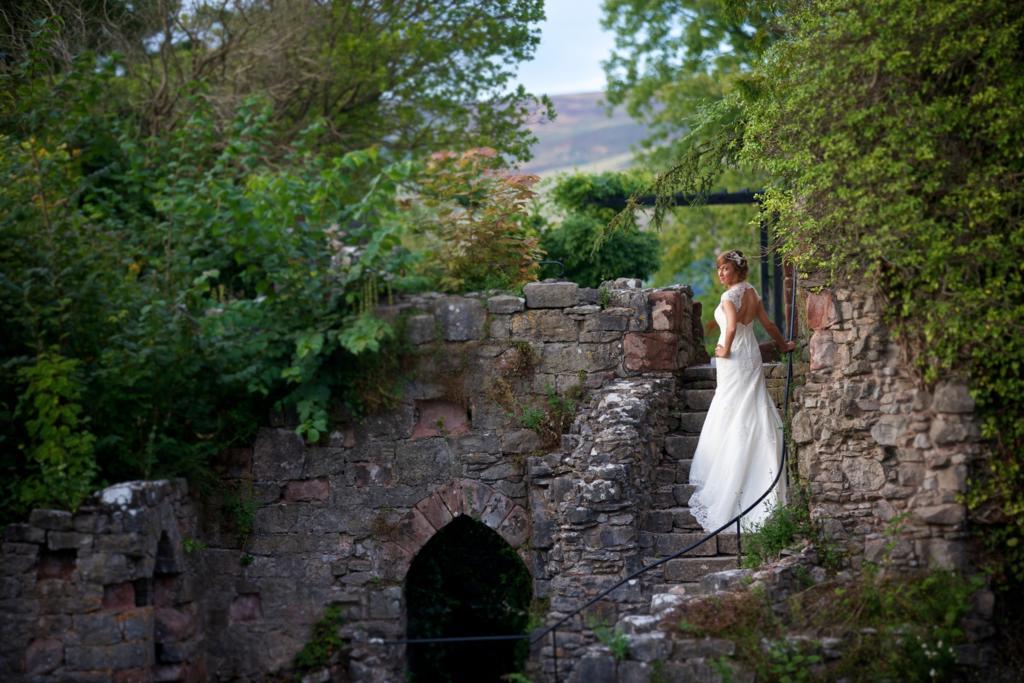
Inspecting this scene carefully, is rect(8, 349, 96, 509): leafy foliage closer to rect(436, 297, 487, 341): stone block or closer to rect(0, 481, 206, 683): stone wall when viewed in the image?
rect(0, 481, 206, 683): stone wall

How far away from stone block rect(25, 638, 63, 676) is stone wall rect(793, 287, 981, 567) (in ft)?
17.9

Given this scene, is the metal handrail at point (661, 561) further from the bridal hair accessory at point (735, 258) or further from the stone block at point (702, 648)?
the stone block at point (702, 648)

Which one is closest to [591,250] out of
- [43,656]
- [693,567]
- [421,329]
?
[421,329]

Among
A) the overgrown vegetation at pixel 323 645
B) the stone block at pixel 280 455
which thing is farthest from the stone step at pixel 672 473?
the stone block at pixel 280 455

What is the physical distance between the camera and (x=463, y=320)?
1117 centimetres

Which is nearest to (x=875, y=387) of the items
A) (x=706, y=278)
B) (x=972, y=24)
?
(x=972, y=24)

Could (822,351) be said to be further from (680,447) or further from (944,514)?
(680,447)

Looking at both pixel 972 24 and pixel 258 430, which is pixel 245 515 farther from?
pixel 972 24

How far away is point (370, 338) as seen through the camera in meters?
10.5

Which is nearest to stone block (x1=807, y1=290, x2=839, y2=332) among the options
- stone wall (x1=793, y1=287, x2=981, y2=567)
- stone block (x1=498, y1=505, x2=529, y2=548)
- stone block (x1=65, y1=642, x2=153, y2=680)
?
stone wall (x1=793, y1=287, x2=981, y2=567)

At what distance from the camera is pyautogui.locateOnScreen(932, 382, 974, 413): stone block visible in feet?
27.0

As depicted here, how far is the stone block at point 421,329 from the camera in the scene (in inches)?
440

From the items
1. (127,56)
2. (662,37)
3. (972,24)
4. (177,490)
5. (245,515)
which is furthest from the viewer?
(662,37)

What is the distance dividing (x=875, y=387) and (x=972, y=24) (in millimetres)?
2382
